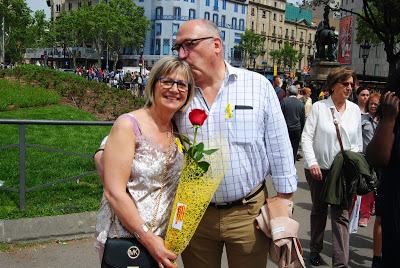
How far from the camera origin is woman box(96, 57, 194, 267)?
2.36 metres

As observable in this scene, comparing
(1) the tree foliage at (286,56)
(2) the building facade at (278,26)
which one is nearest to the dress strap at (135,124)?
(2) the building facade at (278,26)

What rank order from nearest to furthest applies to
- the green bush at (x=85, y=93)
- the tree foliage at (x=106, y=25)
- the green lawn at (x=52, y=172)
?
the green lawn at (x=52, y=172) < the green bush at (x=85, y=93) < the tree foliage at (x=106, y=25)

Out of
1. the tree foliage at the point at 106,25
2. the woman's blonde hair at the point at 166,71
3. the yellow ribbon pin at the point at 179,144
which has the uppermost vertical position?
the tree foliage at the point at 106,25

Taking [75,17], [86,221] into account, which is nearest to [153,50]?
[75,17]

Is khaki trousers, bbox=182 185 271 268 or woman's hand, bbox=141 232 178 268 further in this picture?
khaki trousers, bbox=182 185 271 268

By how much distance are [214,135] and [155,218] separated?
58 cm

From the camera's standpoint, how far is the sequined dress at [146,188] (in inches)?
95.3

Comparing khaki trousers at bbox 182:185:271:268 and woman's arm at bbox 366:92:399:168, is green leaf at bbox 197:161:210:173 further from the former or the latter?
woman's arm at bbox 366:92:399:168

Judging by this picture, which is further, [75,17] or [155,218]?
[75,17]

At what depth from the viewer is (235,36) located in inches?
4031

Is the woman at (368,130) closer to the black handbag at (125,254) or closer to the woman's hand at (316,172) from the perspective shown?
the woman's hand at (316,172)

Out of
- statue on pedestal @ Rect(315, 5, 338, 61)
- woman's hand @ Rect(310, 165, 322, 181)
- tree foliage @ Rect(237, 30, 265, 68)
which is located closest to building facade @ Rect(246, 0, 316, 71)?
tree foliage @ Rect(237, 30, 265, 68)

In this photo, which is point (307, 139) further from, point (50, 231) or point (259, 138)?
point (50, 231)

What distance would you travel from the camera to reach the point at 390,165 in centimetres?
Answer: 245
